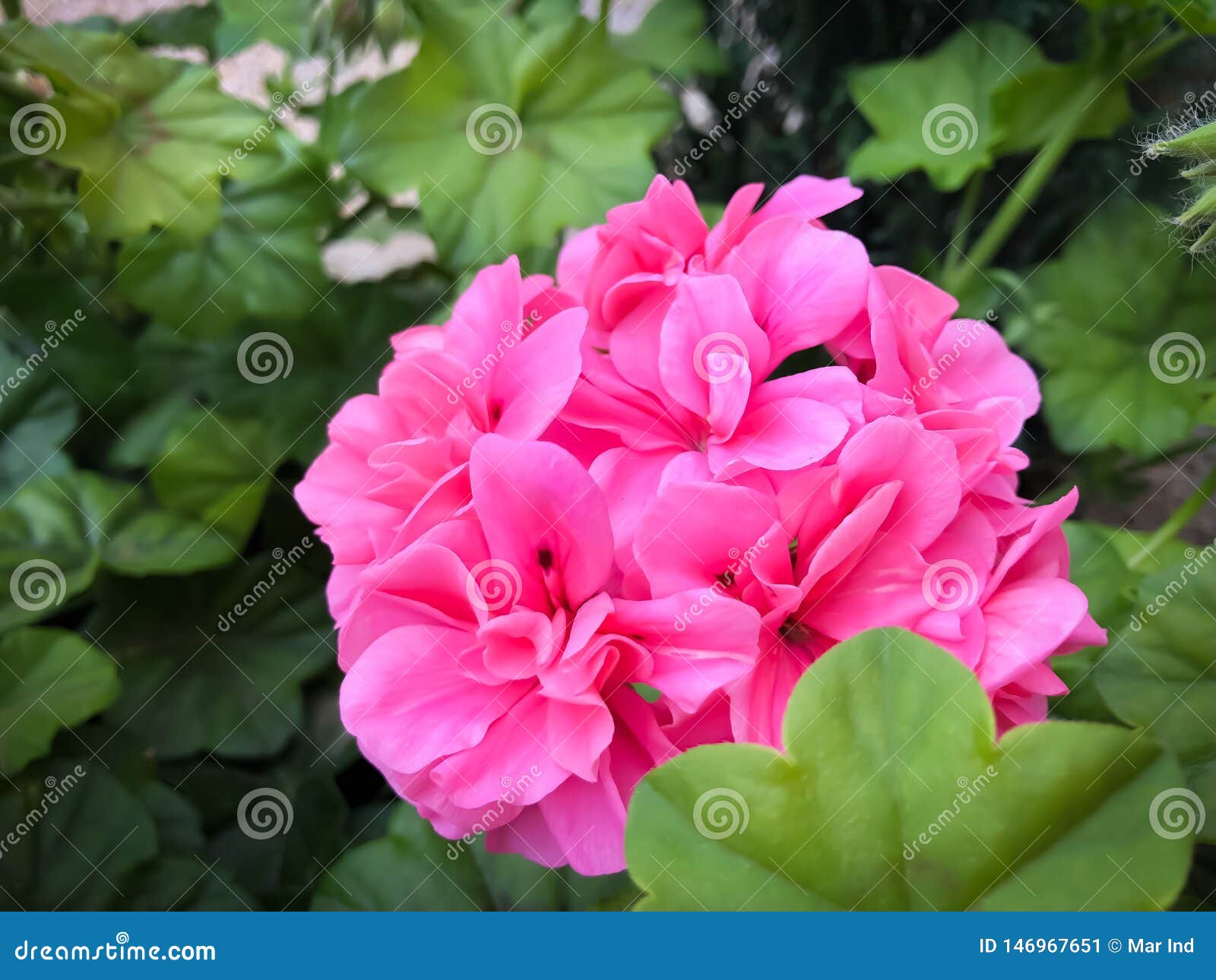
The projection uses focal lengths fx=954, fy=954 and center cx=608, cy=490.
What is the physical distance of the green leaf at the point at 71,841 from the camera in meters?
0.63

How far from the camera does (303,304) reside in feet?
2.52

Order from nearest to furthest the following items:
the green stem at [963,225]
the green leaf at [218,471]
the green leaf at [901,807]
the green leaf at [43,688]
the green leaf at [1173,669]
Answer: the green leaf at [901,807]
the green leaf at [1173,669]
the green leaf at [43,688]
the green leaf at [218,471]
the green stem at [963,225]

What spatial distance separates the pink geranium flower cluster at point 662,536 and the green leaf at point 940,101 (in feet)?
1.28

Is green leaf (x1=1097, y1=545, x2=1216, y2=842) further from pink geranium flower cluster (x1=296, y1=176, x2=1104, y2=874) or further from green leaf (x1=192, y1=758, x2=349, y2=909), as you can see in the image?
green leaf (x1=192, y1=758, x2=349, y2=909)

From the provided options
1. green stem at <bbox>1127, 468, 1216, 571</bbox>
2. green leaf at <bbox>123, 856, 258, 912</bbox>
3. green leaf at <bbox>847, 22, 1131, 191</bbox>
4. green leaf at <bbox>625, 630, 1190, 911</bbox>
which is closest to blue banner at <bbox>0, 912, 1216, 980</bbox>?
green leaf at <bbox>625, 630, 1190, 911</bbox>

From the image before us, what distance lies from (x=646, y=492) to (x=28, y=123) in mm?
564

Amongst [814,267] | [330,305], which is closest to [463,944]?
[814,267]

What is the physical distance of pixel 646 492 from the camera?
0.39 m

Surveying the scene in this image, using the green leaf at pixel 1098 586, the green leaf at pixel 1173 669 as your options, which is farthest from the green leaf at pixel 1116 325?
the green leaf at pixel 1173 669

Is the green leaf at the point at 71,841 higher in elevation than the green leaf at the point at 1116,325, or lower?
lower

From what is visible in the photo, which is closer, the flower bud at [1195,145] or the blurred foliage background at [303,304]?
the flower bud at [1195,145]

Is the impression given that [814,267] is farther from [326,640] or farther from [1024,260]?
[1024,260]

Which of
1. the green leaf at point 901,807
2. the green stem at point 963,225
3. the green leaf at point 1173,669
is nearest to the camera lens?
the green leaf at point 901,807

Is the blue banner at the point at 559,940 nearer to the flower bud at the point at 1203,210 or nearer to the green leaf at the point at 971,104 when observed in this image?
Result: the flower bud at the point at 1203,210
